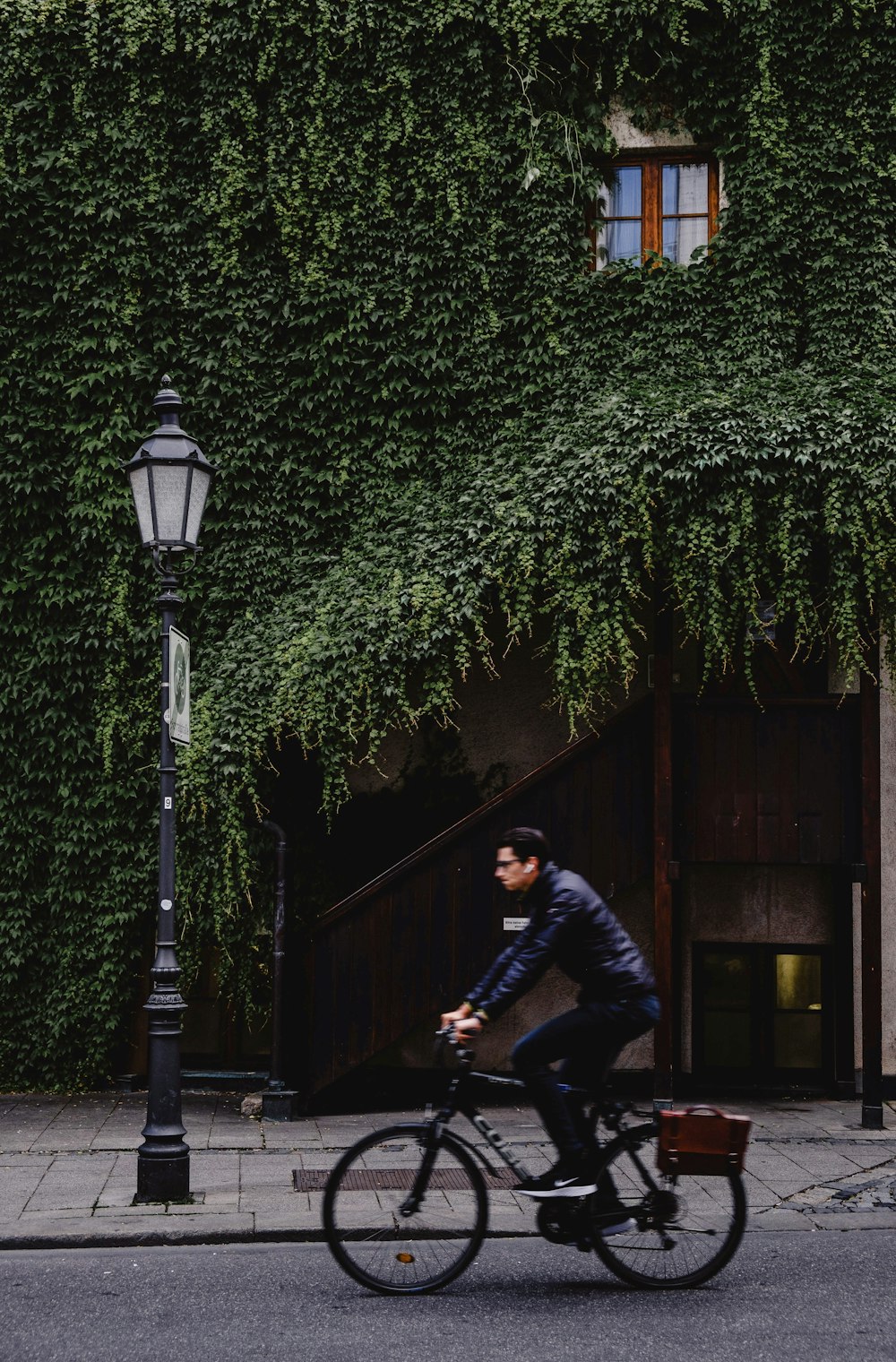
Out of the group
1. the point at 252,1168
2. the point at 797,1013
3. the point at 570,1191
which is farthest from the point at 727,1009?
the point at 570,1191

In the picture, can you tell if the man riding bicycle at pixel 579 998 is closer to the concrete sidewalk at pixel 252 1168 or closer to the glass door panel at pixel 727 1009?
the concrete sidewalk at pixel 252 1168

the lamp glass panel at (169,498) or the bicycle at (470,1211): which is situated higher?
the lamp glass panel at (169,498)

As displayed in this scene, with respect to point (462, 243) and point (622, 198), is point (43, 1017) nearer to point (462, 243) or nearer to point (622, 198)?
point (462, 243)

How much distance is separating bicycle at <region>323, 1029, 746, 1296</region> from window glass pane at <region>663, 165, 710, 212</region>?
8.84 m

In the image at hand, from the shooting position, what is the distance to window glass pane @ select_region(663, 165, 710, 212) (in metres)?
12.2

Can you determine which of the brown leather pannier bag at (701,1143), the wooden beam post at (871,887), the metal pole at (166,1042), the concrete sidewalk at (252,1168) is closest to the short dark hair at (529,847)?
the brown leather pannier bag at (701,1143)

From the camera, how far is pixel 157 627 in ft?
39.1

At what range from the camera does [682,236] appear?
12125 mm

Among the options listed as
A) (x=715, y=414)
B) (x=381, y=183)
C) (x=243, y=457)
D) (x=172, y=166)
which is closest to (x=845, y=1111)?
(x=715, y=414)

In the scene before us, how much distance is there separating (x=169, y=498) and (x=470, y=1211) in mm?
4789

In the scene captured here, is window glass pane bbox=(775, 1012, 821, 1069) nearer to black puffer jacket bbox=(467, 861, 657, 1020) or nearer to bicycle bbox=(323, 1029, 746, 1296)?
bicycle bbox=(323, 1029, 746, 1296)

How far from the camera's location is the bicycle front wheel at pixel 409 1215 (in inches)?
233

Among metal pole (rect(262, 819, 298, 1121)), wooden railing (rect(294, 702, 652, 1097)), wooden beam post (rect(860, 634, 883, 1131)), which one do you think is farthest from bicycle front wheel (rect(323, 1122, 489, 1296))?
wooden beam post (rect(860, 634, 883, 1131))

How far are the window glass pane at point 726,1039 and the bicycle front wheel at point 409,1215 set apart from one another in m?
6.24
